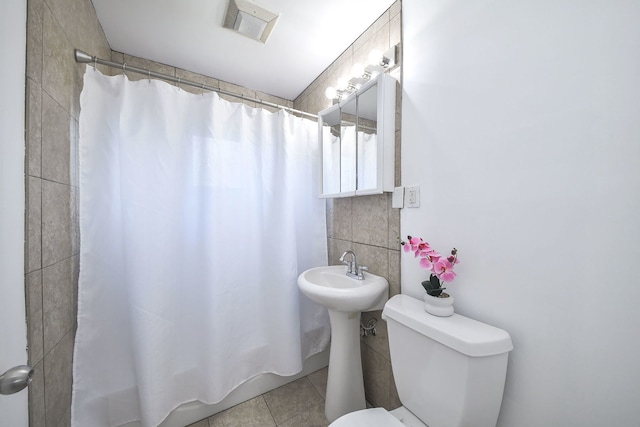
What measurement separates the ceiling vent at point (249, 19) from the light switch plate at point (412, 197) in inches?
49.2

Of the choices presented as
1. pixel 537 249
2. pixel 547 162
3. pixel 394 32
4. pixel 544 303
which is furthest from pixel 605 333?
pixel 394 32

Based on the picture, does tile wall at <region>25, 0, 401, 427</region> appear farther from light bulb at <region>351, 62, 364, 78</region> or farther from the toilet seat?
the toilet seat

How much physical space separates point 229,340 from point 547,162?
1705 millimetres

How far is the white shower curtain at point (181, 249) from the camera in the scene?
108cm

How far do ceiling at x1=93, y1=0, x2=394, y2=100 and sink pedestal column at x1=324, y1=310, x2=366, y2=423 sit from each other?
5.63 feet

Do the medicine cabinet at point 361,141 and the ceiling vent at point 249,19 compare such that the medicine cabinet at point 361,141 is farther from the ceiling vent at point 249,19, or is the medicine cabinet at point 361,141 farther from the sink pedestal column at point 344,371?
the sink pedestal column at point 344,371

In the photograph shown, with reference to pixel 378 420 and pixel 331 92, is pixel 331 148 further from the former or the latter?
pixel 378 420

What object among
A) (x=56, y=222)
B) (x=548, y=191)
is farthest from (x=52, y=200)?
(x=548, y=191)

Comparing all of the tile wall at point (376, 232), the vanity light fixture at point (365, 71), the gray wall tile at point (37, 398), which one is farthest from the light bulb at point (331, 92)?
the gray wall tile at point (37, 398)

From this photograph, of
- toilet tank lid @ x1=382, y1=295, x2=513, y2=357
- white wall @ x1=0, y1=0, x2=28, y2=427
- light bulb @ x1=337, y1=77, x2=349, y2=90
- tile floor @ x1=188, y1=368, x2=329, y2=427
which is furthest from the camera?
light bulb @ x1=337, y1=77, x2=349, y2=90

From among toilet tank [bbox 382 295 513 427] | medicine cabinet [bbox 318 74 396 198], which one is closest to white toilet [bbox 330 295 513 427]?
toilet tank [bbox 382 295 513 427]

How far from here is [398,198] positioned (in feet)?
3.83

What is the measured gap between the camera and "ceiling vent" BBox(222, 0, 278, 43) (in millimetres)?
1215

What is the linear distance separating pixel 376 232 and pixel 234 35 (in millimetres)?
1548
